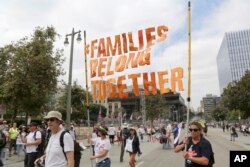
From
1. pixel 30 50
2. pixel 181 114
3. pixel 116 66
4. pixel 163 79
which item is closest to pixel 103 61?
pixel 116 66

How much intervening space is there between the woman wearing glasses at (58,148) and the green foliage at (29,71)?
18779mm

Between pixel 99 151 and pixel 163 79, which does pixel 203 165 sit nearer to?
pixel 99 151

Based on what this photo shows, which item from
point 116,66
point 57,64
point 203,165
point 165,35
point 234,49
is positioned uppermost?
point 234,49

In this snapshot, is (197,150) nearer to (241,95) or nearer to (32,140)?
(32,140)

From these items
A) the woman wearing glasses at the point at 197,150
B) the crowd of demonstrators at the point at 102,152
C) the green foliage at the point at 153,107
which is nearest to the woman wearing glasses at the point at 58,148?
the woman wearing glasses at the point at 197,150

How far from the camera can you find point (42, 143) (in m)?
9.85

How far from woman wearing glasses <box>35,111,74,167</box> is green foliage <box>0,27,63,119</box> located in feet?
61.6

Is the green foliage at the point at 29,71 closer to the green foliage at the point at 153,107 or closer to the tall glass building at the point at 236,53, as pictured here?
the green foliage at the point at 153,107

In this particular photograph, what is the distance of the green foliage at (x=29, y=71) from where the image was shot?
23.2 meters

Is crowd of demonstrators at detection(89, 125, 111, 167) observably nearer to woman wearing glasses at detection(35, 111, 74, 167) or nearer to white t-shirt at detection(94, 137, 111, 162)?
white t-shirt at detection(94, 137, 111, 162)

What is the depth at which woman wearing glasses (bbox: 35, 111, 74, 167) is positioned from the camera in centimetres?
460

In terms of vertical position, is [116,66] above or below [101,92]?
above

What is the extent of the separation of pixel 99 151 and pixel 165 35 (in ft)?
20.1

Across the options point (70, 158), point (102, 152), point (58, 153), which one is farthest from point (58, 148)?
point (102, 152)
